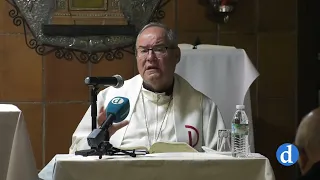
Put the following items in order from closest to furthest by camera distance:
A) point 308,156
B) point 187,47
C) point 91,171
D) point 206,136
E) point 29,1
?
point 308,156 → point 91,171 → point 206,136 → point 187,47 → point 29,1

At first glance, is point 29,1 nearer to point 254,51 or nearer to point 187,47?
point 187,47

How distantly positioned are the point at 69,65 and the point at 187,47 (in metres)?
0.78

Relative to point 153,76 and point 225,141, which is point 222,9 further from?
point 225,141

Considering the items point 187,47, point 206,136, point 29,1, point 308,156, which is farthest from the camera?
point 29,1

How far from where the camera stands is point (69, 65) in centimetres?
325

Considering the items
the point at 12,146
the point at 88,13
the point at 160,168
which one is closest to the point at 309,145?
the point at 160,168

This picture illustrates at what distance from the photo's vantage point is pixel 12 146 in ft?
5.94

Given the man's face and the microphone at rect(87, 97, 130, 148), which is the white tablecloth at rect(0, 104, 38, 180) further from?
the man's face

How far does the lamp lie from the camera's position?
3.16m

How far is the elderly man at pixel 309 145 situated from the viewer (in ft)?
3.24

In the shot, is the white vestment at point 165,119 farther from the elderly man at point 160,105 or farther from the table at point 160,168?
the table at point 160,168

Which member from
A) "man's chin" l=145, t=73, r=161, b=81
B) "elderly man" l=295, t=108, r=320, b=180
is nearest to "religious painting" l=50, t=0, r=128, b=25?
"man's chin" l=145, t=73, r=161, b=81

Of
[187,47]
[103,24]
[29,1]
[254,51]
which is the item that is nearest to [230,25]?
[254,51]

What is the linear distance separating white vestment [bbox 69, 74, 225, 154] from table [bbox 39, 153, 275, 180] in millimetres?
668
